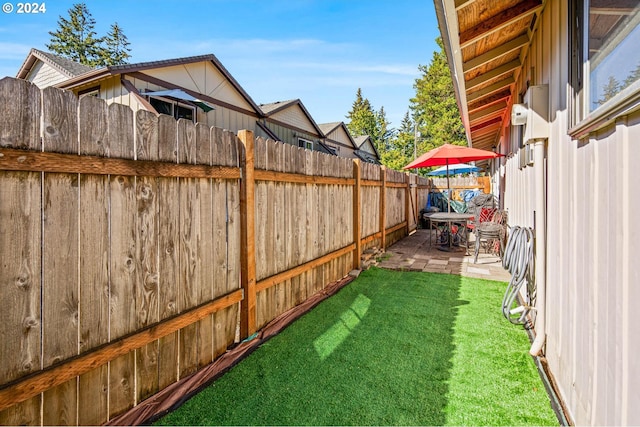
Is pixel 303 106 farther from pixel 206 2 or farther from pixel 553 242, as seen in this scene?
pixel 553 242

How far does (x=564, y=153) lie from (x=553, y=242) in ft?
2.26

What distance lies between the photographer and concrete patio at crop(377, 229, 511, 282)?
5.22 meters

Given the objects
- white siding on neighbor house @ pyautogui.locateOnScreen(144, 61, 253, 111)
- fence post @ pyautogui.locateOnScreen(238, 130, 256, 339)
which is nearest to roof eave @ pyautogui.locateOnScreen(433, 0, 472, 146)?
fence post @ pyautogui.locateOnScreen(238, 130, 256, 339)

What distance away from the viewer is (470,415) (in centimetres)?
196

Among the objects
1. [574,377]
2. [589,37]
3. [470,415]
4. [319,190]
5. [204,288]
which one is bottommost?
[470,415]

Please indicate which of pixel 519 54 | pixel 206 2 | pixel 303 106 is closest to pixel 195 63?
pixel 206 2

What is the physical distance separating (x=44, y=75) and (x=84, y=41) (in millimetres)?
26492

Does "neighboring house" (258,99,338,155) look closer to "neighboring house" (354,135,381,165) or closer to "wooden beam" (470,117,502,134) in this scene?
"wooden beam" (470,117,502,134)

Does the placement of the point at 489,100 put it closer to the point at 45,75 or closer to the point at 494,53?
the point at 494,53

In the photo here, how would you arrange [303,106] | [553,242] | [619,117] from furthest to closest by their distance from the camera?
[303,106] < [553,242] < [619,117]

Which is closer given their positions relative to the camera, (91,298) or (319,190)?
(91,298)

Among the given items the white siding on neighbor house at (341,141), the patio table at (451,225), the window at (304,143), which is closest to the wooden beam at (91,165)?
the patio table at (451,225)

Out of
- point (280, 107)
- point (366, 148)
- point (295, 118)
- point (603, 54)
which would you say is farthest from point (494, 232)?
point (366, 148)

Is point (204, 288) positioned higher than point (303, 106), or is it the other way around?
point (303, 106)
